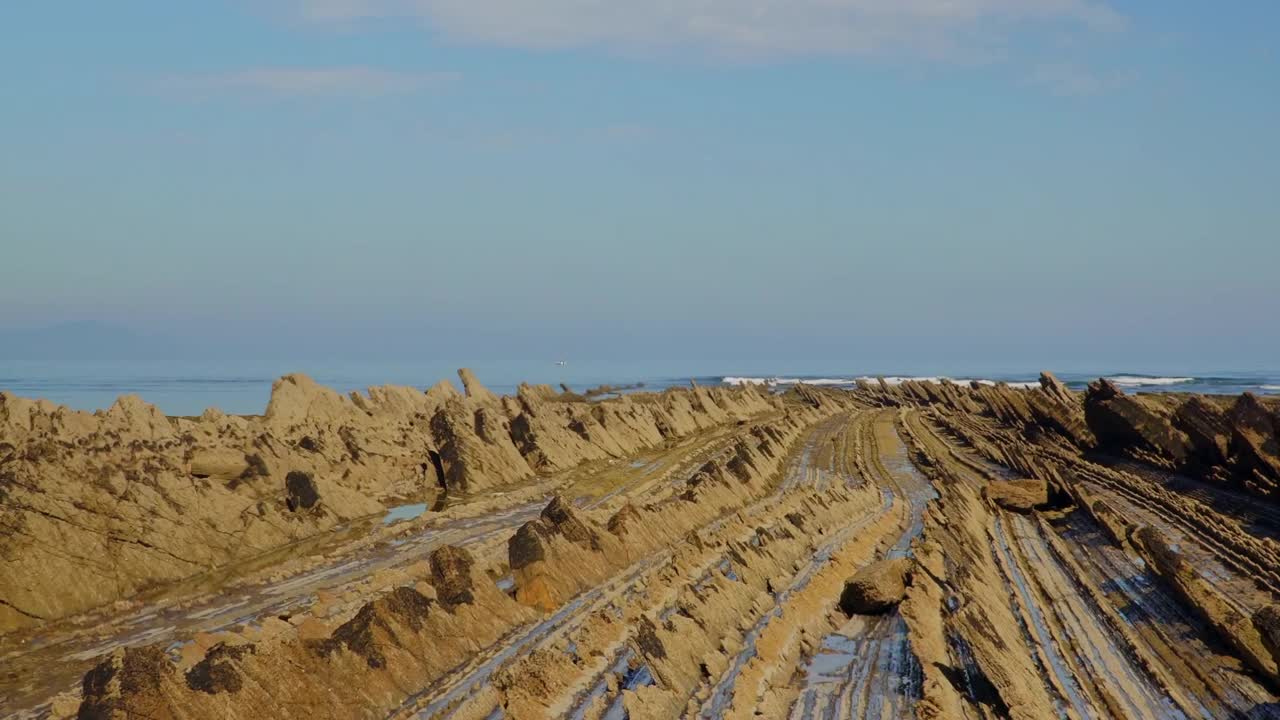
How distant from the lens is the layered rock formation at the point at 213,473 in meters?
19.9

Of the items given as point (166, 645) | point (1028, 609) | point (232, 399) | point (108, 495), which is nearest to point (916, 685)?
point (1028, 609)

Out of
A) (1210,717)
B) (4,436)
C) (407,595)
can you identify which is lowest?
(1210,717)

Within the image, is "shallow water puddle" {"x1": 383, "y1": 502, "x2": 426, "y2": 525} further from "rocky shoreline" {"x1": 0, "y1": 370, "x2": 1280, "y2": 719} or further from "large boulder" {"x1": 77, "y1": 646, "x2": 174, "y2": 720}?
"large boulder" {"x1": 77, "y1": 646, "x2": 174, "y2": 720}

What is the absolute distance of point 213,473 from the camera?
2917 centimetres

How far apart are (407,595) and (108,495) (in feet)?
32.5

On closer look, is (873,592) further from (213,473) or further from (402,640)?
(213,473)

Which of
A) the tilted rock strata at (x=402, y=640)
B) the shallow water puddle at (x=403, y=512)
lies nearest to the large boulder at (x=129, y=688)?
the tilted rock strata at (x=402, y=640)

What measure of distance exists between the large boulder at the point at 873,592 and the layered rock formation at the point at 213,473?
14443 mm

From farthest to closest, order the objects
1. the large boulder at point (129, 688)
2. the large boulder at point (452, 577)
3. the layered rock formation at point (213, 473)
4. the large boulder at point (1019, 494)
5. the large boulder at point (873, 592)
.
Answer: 1. the large boulder at point (1019, 494)
2. the layered rock formation at point (213, 473)
3. the large boulder at point (873, 592)
4. the large boulder at point (452, 577)
5. the large boulder at point (129, 688)

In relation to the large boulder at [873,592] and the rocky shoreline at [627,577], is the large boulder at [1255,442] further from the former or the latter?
the large boulder at [873,592]

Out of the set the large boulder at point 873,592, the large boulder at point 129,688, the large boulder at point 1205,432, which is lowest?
the large boulder at point 873,592

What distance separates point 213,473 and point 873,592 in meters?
20.1

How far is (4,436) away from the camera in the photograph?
3169 cm

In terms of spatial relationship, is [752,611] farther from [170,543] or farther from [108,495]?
[108,495]
